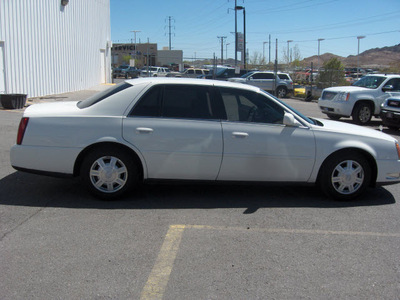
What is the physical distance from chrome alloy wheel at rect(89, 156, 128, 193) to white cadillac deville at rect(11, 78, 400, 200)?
0.04 feet

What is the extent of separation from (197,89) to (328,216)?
2.30 meters

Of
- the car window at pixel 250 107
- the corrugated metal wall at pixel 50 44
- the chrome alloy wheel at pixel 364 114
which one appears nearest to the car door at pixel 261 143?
the car window at pixel 250 107

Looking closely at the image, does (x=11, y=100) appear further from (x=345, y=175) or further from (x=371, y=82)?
(x=345, y=175)

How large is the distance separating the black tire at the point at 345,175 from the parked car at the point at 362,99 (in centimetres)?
928

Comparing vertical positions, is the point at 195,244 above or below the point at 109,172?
below

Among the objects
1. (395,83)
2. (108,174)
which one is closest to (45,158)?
(108,174)

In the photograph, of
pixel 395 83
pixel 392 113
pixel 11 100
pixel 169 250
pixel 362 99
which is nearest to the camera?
pixel 169 250

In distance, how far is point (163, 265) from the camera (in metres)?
3.66

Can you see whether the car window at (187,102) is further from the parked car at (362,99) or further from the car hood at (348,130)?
the parked car at (362,99)

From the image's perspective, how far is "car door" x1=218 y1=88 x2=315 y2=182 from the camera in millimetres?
5246

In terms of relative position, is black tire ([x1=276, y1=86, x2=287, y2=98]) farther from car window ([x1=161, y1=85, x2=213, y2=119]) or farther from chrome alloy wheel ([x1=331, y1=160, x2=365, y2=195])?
car window ([x1=161, y1=85, x2=213, y2=119])

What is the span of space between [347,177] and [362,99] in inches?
382

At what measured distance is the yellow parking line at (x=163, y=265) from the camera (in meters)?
3.22

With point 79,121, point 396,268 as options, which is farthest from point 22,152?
point 396,268
